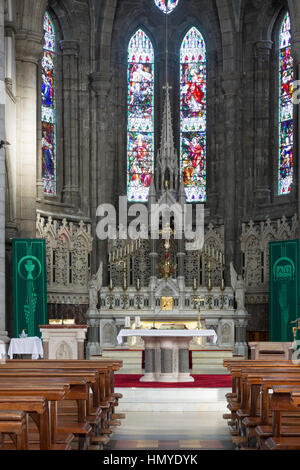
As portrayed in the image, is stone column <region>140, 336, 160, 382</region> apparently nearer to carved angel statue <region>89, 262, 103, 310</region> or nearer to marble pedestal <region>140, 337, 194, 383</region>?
marble pedestal <region>140, 337, 194, 383</region>

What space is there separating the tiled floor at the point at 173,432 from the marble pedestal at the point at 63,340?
4027 millimetres

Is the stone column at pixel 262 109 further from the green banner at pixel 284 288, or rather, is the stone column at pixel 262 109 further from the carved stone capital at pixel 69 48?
the carved stone capital at pixel 69 48

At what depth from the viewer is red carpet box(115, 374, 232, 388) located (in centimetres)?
1357

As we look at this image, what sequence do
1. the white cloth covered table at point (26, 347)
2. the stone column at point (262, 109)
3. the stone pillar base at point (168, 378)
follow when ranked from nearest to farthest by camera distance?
1. the stone pillar base at point (168, 378)
2. the white cloth covered table at point (26, 347)
3. the stone column at point (262, 109)

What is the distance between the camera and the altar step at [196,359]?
17.5 metres

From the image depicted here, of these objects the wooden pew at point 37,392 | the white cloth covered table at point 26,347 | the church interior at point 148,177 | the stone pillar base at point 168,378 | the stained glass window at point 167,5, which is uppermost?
the stained glass window at point 167,5

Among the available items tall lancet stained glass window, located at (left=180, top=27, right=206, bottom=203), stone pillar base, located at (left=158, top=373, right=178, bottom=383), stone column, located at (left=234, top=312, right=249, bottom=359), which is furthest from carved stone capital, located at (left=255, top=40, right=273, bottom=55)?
stone pillar base, located at (left=158, top=373, right=178, bottom=383)

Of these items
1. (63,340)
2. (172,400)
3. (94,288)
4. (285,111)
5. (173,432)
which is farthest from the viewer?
(285,111)

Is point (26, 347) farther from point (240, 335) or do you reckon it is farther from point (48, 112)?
point (48, 112)

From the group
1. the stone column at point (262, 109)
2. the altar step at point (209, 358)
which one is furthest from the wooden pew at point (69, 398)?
the stone column at point (262, 109)

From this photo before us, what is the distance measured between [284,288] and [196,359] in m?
3.69

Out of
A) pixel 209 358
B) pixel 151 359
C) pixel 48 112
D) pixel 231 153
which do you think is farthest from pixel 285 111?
pixel 151 359

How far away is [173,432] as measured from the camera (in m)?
9.77

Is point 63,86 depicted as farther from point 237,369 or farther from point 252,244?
point 237,369
